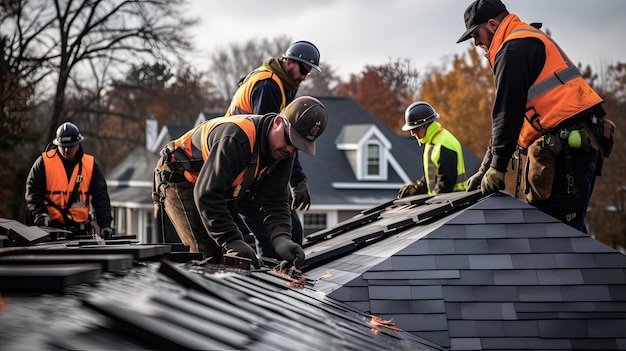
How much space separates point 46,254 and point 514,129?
3.46m

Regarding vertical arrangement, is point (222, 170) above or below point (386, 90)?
below

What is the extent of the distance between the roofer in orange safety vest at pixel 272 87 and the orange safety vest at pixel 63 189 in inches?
104

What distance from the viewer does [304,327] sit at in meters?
2.76

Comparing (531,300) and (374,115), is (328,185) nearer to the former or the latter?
(374,115)

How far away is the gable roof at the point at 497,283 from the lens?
462 centimetres

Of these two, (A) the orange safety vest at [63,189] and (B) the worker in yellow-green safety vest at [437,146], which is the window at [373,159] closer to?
(B) the worker in yellow-green safety vest at [437,146]

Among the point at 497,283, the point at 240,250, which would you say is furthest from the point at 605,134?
the point at 240,250

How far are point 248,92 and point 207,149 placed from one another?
4.75 feet

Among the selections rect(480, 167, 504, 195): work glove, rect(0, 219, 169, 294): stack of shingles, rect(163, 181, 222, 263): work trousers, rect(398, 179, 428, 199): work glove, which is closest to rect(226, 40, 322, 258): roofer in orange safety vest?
rect(163, 181, 222, 263): work trousers

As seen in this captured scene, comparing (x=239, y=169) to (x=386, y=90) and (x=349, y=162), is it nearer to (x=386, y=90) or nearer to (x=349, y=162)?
(x=386, y=90)

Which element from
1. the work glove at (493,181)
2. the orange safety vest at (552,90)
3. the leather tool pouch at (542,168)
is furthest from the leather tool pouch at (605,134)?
the work glove at (493,181)

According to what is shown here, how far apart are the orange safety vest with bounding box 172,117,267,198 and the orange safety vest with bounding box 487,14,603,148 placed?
77.3 inches

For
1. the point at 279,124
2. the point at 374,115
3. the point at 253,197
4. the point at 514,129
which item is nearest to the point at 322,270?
the point at 253,197

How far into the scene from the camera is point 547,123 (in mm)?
5336
